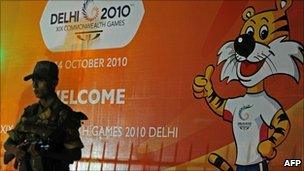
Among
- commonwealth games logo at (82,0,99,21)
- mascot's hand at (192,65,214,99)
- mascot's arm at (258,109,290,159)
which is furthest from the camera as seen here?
commonwealth games logo at (82,0,99,21)

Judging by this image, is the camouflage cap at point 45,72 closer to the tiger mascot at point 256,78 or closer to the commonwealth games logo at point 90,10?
the tiger mascot at point 256,78

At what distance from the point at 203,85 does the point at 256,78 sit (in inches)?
16.3

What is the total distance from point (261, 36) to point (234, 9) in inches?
12.3

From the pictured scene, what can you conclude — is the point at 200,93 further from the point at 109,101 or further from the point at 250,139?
the point at 109,101

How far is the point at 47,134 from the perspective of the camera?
11.3ft

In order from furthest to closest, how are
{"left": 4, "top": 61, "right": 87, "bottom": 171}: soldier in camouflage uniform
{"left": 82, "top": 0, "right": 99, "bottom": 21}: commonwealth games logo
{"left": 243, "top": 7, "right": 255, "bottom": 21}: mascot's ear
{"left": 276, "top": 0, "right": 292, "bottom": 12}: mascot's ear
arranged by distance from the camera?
{"left": 82, "top": 0, "right": 99, "bottom": 21}: commonwealth games logo
{"left": 243, "top": 7, "right": 255, "bottom": 21}: mascot's ear
{"left": 276, "top": 0, "right": 292, "bottom": 12}: mascot's ear
{"left": 4, "top": 61, "right": 87, "bottom": 171}: soldier in camouflage uniform

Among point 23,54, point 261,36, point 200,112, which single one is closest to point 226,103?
point 200,112

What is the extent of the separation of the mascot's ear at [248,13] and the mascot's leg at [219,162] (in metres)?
0.97

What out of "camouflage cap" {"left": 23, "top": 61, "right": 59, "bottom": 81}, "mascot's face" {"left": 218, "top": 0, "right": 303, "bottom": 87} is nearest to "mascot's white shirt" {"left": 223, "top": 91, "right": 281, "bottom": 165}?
"mascot's face" {"left": 218, "top": 0, "right": 303, "bottom": 87}

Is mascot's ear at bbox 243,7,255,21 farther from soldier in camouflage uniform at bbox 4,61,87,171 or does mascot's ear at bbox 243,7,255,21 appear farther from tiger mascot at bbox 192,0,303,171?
soldier in camouflage uniform at bbox 4,61,87,171

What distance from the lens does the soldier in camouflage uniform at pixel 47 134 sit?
3430 millimetres

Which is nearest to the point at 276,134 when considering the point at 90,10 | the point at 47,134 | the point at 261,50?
the point at 261,50

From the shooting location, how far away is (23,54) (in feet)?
17.7

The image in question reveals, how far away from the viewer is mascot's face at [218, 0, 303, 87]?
3930mm
